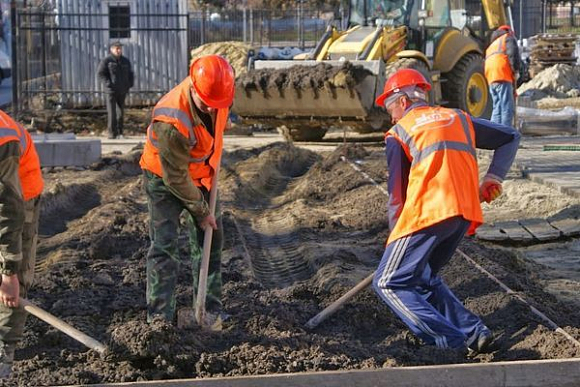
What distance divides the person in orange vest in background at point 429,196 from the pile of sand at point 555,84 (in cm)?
2491

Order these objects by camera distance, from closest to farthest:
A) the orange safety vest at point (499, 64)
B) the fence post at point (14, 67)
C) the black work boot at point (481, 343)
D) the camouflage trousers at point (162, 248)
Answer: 1. the black work boot at point (481, 343)
2. the camouflage trousers at point (162, 248)
3. the orange safety vest at point (499, 64)
4. the fence post at point (14, 67)

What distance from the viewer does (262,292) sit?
302 inches

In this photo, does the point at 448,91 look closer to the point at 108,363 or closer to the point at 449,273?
the point at 449,273

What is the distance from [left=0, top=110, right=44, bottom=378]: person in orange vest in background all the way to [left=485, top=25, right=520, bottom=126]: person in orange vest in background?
430 inches

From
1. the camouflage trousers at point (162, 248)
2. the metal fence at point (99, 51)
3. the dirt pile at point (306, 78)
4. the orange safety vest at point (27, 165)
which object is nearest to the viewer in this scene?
the orange safety vest at point (27, 165)

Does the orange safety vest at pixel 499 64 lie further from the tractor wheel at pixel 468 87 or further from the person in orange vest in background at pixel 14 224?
the person in orange vest in background at pixel 14 224

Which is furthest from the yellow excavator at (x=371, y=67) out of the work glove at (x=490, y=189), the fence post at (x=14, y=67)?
the work glove at (x=490, y=189)

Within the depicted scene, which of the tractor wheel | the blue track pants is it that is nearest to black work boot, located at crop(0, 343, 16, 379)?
the blue track pants

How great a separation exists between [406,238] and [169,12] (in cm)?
1900

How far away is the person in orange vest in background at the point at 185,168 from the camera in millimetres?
6172

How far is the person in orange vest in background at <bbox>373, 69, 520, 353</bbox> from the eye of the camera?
19.0ft

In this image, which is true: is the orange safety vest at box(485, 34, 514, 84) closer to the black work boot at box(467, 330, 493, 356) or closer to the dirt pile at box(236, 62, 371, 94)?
the dirt pile at box(236, 62, 371, 94)

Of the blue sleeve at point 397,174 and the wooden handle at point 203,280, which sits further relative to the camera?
the wooden handle at point 203,280

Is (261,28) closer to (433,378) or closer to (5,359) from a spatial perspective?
(5,359)
